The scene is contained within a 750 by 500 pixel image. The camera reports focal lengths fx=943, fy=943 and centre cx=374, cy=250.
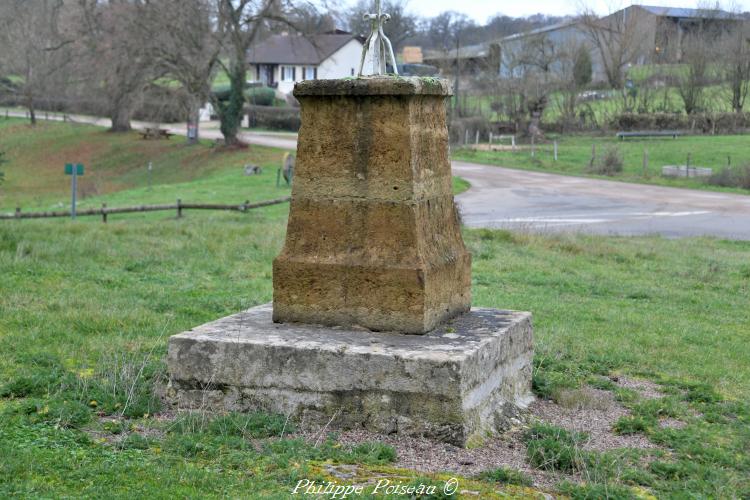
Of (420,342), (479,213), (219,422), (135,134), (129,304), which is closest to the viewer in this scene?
(219,422)

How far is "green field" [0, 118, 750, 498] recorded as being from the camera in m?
5.16

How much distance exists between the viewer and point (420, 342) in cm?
637

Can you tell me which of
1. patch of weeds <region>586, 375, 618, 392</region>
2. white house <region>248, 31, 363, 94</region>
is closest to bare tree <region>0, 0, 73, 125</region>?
white house <region>248, 31, 363, 94</region>

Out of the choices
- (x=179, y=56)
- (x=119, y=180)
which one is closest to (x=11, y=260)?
(x=179, y=56)

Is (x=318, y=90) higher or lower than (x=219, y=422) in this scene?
higher

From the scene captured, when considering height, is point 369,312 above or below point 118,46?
below

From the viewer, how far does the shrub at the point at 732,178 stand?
3184 cm

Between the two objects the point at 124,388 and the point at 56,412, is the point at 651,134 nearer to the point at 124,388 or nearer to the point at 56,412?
the point at 124,388

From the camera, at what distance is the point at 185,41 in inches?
1460

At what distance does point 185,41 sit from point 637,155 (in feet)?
63.9

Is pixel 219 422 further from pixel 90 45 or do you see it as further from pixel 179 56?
pixel 90 45

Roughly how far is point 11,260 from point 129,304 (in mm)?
2844

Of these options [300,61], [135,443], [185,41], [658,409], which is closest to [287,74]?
[300,61]

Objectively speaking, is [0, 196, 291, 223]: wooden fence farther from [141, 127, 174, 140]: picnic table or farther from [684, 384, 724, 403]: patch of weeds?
[141, 127, 174, 140]: picnic table
